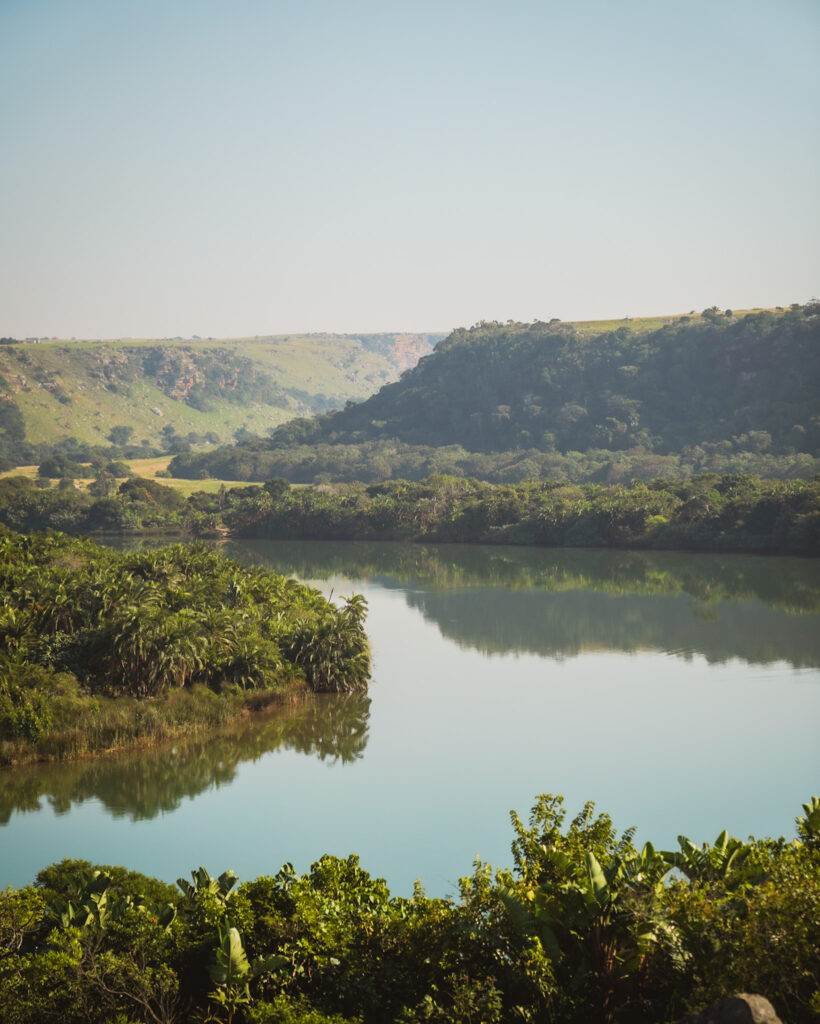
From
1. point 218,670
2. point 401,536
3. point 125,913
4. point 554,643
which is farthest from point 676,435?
point 125,913

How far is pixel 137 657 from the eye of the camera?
139 ft

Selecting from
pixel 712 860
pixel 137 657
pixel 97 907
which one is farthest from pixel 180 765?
pixel 712 860

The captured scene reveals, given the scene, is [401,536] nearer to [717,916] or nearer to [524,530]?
[524,530]

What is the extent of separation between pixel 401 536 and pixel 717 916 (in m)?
104

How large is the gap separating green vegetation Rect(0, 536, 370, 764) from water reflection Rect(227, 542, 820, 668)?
52.7ft

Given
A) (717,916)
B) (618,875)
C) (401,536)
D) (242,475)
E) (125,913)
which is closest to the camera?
(717,916)

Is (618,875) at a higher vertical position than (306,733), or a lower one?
higher

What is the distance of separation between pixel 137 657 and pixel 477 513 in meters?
75.2

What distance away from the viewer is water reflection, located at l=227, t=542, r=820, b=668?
205ft

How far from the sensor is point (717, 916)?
16.0 meters

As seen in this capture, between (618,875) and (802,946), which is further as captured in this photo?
(618,875)

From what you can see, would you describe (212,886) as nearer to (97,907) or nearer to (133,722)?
(97,907)

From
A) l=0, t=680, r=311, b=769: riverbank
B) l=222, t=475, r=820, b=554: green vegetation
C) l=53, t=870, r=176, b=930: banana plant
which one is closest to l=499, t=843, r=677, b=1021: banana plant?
l=53, t=870, r=176, b=930: banana plant

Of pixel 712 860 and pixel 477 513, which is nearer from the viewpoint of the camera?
pixel 712 860
